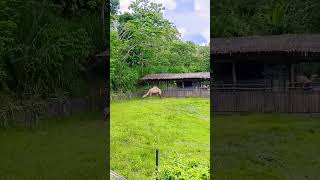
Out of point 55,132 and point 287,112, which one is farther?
point 287,112

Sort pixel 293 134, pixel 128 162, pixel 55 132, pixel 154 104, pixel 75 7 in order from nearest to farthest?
1. pixel 128 162
2. pixel 154 104
3. pixel 55 132
4. pixel 75 7
5. pixel 293 134

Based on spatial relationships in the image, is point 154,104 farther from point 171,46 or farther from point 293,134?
point 293,134

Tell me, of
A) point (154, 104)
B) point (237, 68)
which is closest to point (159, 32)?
point (154, 104)

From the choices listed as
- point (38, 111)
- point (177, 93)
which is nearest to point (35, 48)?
point (38, 111)

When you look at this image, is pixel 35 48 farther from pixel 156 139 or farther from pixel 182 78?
Answer: pixel 156 139

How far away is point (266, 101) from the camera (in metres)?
7.28

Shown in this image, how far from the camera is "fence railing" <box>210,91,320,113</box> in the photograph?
23.4 feet

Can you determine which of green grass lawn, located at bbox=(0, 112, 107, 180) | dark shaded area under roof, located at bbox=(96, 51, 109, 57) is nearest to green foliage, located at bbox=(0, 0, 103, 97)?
green grass lawn, located at bbox=(0, 112, 107, 180)

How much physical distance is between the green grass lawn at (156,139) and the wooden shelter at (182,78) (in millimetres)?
175

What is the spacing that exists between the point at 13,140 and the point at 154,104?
2128 mm

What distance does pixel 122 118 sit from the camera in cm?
323

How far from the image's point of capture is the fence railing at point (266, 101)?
7125 mm

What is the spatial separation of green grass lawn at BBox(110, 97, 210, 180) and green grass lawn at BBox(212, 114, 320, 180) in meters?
0.64

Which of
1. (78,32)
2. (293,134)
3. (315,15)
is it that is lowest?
(293,134)
